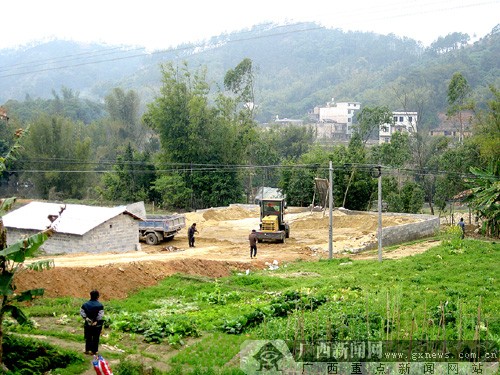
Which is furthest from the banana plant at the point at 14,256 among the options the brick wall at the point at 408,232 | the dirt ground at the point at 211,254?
the brick wall at the point at 408,232

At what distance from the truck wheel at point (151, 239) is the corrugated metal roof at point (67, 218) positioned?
4578 millimetres

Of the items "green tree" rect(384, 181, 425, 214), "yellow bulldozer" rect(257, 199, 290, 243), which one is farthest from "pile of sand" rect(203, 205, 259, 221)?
"yellow bulldozer" rect(257, 199, 290, 243)

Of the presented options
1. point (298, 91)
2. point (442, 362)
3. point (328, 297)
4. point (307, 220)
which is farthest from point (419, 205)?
point (298, 91)

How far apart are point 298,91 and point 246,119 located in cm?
10677

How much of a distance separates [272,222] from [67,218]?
11581 mm

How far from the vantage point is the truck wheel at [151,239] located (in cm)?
3462

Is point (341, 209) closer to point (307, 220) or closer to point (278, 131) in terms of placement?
point (307, 220)

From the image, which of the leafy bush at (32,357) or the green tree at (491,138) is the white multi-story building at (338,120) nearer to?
the green tree at (491,138)

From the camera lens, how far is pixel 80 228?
93.4 ft

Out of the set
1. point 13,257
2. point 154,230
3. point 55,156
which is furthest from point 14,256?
point 55,156

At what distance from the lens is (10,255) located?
10.9 meters

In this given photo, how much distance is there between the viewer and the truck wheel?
3462cm

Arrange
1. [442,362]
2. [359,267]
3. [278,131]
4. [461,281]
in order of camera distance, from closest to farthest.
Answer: [442,362], [461,281], [359,267], [278,131]

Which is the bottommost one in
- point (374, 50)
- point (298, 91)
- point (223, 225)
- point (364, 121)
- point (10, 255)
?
point (223, 225)
